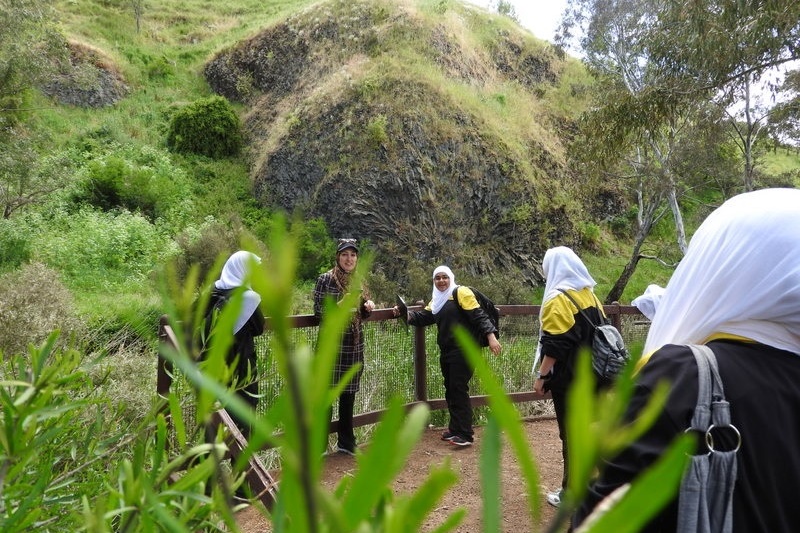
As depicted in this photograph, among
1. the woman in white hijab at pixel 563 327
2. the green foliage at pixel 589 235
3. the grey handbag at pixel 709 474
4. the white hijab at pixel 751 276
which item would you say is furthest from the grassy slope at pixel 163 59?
the grey handbag at pixel 709 474

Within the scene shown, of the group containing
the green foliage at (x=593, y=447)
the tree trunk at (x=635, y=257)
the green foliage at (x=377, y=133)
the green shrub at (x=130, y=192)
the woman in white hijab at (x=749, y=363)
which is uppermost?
the green foliage at (x=377, y=133)

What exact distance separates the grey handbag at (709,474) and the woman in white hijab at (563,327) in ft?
6.84

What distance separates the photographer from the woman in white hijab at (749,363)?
0.97 metres

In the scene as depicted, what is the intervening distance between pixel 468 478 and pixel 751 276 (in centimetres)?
327

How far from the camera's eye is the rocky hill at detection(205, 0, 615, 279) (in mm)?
15000

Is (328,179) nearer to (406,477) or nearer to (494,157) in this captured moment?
(494,157)

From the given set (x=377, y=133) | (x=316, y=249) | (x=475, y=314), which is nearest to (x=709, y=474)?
(x=475, y=314)

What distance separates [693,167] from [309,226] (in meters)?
8.74

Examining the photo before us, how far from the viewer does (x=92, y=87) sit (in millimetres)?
18312

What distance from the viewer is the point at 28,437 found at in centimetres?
48

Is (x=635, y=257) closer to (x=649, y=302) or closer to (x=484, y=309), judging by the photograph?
(x=649, y=302)

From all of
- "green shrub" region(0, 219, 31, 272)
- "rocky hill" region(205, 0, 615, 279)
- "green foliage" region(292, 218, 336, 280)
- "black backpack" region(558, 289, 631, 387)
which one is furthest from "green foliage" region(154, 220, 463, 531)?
"green foliage" region(292, 218, 336, 280)

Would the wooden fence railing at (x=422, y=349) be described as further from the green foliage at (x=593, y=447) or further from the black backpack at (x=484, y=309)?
the green foliage at (x=593, y=447)

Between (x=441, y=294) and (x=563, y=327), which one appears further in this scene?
(x=441, y=294)
